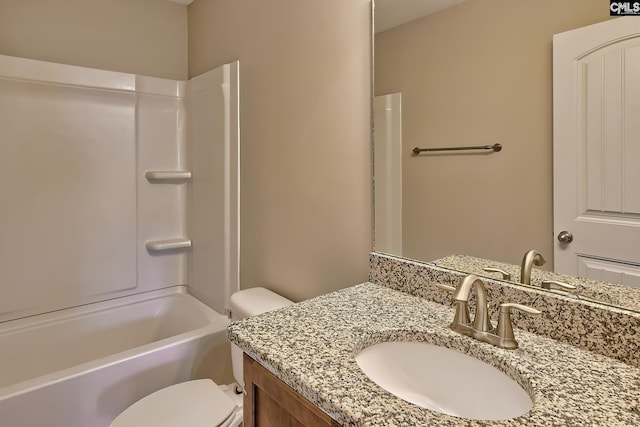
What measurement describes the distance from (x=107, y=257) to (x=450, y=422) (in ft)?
7.55

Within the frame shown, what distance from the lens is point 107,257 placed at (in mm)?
2301

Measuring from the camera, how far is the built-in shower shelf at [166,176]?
7.82 feet

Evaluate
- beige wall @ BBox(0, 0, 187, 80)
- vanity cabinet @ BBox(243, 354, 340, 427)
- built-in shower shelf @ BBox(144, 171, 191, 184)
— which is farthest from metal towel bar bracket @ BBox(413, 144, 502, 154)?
beige wall @ BBox(0, 0, 187, 80)

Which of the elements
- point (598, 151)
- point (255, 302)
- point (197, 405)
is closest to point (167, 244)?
point (255, 302)

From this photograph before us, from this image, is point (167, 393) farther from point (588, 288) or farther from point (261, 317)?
point (588, 288)

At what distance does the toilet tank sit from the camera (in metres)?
1.58

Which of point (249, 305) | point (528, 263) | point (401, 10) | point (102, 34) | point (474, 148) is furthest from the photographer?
point (102, 34)

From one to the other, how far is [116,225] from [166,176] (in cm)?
43

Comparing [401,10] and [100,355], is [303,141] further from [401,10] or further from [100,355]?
[100,355]

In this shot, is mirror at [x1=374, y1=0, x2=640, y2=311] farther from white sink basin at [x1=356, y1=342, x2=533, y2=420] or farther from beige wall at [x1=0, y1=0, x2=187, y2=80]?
beige wall at [x1=0, y1=0, x2=187, y2=80]

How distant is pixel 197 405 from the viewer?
1449 mm

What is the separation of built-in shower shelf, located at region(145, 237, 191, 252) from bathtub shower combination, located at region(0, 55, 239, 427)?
11 millimetres

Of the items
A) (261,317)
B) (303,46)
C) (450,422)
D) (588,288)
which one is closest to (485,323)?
(588,288)

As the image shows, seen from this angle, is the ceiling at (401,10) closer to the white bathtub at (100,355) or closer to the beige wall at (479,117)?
the beige wall at (479,117)
